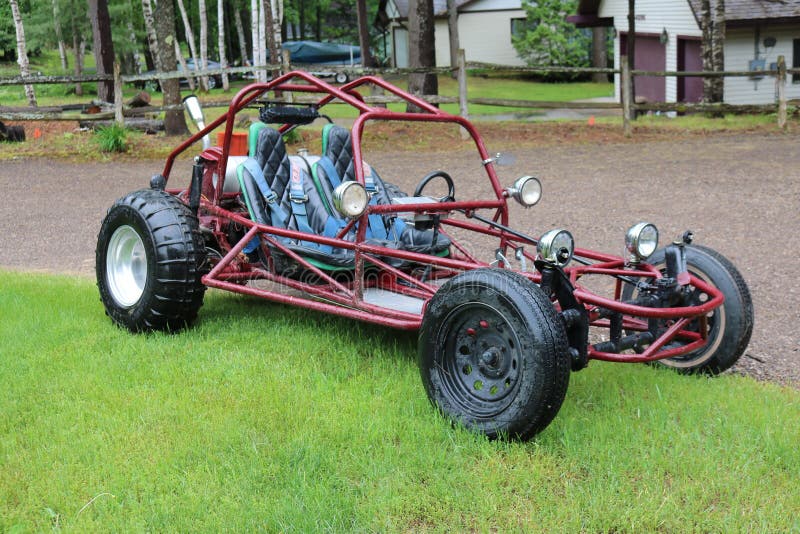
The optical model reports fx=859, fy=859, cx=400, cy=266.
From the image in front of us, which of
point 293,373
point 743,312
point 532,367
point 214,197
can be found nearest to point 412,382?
point 293,373

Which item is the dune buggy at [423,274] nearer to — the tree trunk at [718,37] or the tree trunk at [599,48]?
the tree trunk at [718,37]

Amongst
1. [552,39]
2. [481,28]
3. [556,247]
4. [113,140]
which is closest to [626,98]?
[113,140]

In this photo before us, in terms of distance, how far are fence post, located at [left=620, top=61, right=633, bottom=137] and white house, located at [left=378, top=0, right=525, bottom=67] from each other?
21908 mm

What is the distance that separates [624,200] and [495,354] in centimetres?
683

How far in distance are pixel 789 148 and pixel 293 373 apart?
11575mm

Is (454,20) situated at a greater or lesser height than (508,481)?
greater

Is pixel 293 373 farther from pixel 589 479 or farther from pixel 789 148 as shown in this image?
pixel 789 148

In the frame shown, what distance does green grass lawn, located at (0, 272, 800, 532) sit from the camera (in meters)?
3.23

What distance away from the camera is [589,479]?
3434 millimetres

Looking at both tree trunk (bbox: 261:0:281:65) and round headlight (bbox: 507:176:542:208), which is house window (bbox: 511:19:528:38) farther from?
round headlight (bbox: 507:176:542:208)

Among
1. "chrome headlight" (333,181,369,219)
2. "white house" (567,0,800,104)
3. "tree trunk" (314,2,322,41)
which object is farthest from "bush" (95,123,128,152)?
"tree trunk" (314,2,322,41)

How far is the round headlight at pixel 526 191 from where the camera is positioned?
516 centimetres

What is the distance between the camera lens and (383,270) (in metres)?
5.10

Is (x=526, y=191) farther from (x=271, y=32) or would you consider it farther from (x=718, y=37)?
(x=271, y=32)
